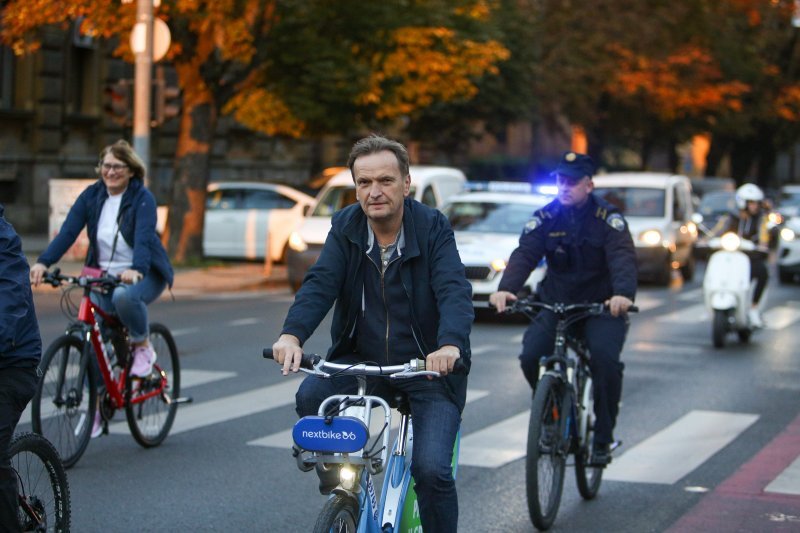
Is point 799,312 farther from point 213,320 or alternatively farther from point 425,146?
point 425,146

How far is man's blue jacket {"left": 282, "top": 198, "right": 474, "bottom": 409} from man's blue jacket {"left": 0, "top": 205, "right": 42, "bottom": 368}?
2.82 ft

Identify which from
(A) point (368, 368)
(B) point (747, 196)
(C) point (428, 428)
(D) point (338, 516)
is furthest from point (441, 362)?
(B) point (747, 196)

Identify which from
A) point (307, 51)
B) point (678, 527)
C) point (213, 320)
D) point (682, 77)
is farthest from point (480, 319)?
point (682, 77)

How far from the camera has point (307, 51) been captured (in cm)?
2328

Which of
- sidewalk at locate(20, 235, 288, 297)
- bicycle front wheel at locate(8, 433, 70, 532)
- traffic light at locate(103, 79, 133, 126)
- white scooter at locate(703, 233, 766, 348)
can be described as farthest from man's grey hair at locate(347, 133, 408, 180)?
traffic light at locate(103, 79, 133, 126)

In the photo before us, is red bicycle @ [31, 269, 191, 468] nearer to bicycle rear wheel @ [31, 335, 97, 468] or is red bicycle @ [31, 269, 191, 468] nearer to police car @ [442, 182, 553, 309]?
bicycle rear wheel @ [31, 335, 97, 468]

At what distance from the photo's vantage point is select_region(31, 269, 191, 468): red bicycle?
7734 millimetres

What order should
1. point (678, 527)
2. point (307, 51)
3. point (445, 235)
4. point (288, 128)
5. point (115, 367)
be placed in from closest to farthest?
1. point (445, 235)
2. point (678, 527)
3. point (115, 367)
4. point (307, 51)
5. point (288, 128)

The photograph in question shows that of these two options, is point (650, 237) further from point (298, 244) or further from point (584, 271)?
point (584, 271)

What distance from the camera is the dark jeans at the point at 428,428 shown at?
4.75 m

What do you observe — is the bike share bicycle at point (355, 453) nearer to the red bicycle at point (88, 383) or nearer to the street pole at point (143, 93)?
the red bicycle at point (88, 383)

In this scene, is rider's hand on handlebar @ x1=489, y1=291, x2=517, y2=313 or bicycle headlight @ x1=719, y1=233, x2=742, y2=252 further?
bicycle headlight @ x1=719, y1=233, x2=742, y2=252

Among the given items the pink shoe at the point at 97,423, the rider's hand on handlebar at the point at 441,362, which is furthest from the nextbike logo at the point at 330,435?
the pink shoe at the point at 97,423

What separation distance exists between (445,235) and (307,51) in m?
18.7
